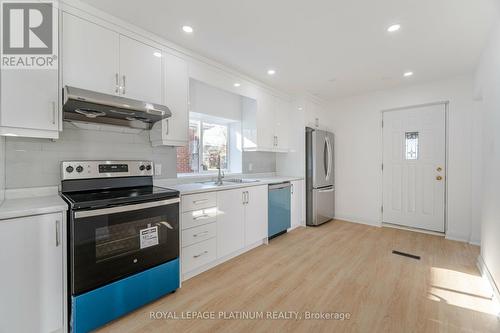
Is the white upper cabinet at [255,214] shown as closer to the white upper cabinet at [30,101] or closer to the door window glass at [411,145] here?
the white upper cabinet at [30,101]

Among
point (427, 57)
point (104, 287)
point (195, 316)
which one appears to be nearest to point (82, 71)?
point (104, 287)

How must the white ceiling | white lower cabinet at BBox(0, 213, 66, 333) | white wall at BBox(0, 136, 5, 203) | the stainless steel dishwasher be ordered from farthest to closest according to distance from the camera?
the stainless steel dishwasher < the white ceiling < white wall at BBox(0, 136, 5, 203) < white lower cabinet at BBox(0, 213, 66, 333)

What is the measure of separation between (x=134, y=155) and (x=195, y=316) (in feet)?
5.36

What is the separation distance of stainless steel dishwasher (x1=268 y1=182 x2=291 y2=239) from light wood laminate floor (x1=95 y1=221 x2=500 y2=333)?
315mm

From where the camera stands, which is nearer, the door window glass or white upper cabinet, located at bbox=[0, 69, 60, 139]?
white upper cabinet, located at bbox=[0, 69, 60, 139]

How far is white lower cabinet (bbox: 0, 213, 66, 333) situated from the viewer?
136 cm

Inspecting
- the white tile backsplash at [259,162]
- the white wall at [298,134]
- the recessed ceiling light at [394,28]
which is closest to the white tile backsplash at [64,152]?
the white tile backsplash at [259,162]

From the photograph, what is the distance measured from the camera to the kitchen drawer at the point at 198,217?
2.30 metres

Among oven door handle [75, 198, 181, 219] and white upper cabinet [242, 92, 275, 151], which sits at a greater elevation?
white upper cabinet [242, 92, 275, 151]

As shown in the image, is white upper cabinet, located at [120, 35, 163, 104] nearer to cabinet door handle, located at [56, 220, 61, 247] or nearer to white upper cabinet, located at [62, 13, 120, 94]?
white upper cabinet, located at [62, 13, 120, 94]

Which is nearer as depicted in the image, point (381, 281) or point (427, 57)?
point (381, 281)

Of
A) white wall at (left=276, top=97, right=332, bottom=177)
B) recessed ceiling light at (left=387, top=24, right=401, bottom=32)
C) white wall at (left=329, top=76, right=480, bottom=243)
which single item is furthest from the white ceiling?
white wall at (left=276, top=97, right=332, bottom=177)

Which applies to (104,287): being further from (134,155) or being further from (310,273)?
(310,273)

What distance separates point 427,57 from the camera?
288cm
